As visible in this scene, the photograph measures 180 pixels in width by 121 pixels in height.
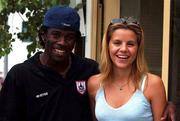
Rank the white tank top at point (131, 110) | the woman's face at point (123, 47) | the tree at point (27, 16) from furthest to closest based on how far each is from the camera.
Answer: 1. the tree at point (27, 16)
2. the woman's face at point (123, 47)
3. the white tank top at point (131, 110)

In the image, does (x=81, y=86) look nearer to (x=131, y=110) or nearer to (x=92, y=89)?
(x=92, y=89)

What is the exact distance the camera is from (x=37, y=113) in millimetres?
2881

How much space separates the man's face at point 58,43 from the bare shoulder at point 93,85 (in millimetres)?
249

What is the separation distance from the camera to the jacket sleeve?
2.86m

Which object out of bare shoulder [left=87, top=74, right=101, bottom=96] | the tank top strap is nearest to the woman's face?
the tank top strap

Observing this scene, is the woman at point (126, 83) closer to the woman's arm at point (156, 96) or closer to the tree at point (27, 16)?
the woman's arm at point (156, 96)

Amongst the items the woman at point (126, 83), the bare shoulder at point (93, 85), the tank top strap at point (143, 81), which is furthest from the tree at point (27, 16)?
the tank top strap at point (143, 81)

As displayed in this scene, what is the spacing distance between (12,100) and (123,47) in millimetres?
683

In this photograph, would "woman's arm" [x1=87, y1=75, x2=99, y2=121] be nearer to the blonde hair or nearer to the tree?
the blonde hair

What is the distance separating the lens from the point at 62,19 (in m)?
2.88

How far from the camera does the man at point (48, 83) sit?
2.87 meters

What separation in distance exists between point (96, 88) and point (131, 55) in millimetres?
328

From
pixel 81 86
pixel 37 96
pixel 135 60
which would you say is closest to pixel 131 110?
pixel 135 60

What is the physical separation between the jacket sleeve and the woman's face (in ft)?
1.84
